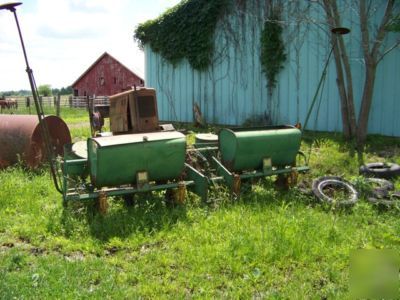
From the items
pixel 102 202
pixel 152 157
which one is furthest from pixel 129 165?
pixel 102 202

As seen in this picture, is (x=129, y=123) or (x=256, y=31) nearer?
(x=129, y=123)

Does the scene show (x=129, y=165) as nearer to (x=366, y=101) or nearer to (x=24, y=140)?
(x=24, y=140)

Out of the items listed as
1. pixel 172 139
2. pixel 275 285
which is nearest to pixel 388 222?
pixel 275 285

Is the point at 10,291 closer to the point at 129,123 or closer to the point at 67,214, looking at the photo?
the point at 67,214

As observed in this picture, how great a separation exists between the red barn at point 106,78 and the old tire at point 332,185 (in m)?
29.5

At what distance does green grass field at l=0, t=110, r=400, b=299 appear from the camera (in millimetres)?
→ 3584

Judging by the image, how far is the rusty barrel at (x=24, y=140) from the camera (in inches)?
316

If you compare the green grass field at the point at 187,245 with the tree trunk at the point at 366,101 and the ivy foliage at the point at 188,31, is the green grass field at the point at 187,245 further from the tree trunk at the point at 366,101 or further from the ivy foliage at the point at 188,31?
the ivy foliage at the point at 188,31

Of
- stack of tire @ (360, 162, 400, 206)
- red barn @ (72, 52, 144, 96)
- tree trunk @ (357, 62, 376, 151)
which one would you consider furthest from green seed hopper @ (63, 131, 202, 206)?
red barn @ (72, 52, 144, 96)

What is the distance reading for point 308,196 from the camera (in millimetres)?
6203

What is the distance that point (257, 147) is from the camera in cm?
623

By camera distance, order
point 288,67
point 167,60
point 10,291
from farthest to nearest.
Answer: point 167,60
point 288,67
point 10,291

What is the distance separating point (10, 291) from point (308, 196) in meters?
3.99

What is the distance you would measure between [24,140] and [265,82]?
729cm
